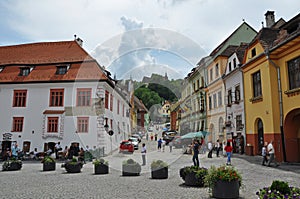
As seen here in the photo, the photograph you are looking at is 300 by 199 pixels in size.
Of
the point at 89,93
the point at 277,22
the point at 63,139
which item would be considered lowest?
the point at 63,139

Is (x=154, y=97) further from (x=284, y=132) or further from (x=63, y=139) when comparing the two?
(x=63, y=139)

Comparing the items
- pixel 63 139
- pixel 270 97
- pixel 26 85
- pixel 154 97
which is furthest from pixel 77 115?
pixel 154 97

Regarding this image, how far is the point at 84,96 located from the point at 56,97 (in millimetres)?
4064

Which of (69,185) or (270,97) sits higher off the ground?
(270,97)

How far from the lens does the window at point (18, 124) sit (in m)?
26.2

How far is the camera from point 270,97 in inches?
724

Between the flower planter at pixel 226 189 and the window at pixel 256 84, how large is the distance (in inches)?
568

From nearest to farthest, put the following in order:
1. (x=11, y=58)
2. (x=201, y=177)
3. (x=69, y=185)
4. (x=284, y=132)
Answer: (x=201, y=177)
(x=69, y=185)
(x=284, y=132)
(x=11, y=58)

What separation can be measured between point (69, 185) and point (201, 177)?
5439 millimetres

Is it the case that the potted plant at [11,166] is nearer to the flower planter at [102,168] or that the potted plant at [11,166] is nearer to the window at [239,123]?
the flower planter at [102,168]

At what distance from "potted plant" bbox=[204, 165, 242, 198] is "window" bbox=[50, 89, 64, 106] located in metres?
21.0

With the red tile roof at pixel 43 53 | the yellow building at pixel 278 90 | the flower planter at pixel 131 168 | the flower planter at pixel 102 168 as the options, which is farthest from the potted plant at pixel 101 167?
the red tile roof at pixel 43 53

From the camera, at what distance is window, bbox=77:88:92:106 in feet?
78.7

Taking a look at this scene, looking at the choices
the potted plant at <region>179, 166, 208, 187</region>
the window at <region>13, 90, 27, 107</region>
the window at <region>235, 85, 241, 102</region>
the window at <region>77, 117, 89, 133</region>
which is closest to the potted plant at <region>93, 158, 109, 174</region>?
the potted plant at <region>179, 166, 208, 187</region>
